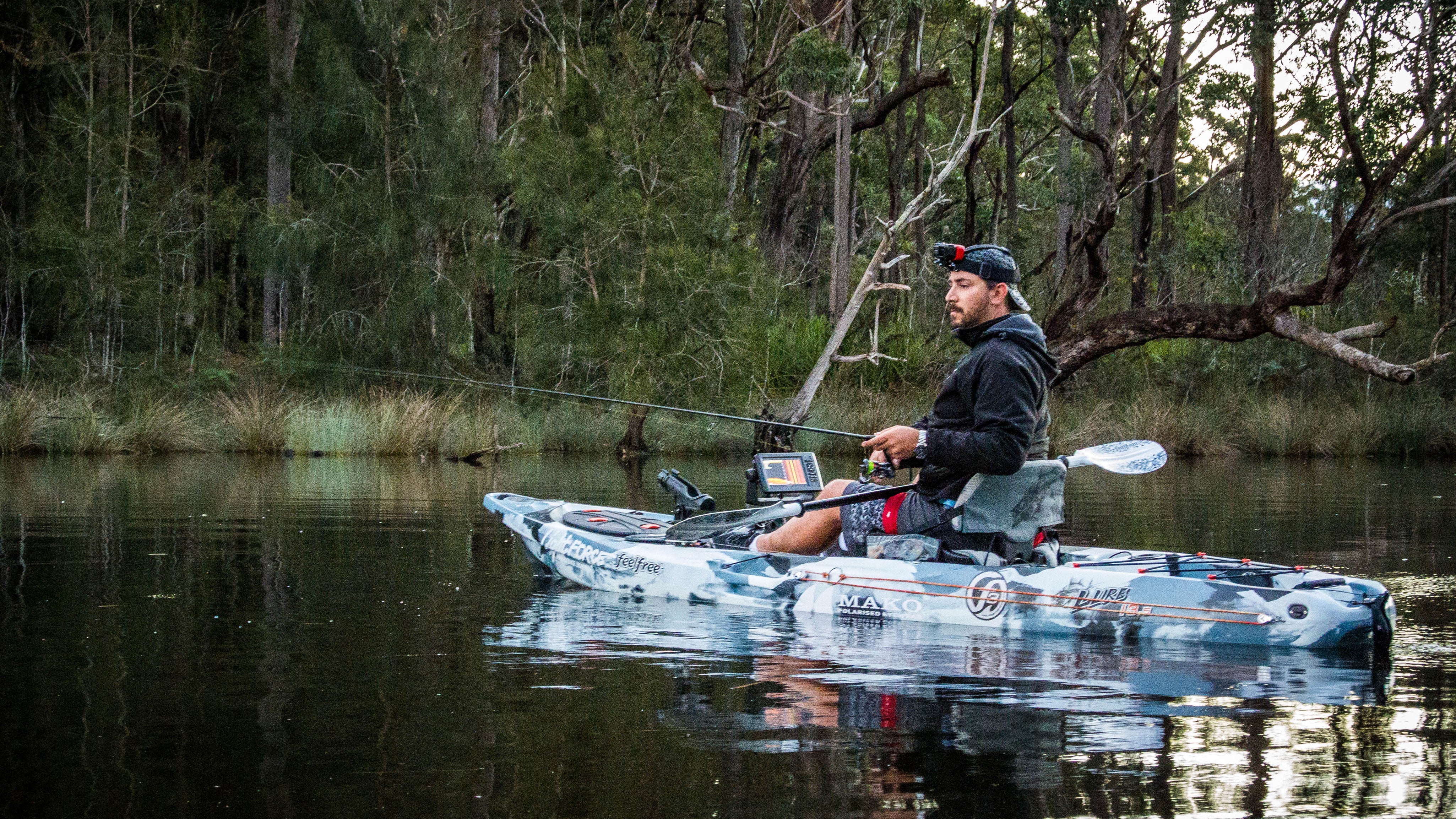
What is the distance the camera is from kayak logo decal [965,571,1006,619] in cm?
635

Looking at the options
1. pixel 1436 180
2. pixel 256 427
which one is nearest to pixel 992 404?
pixel 1436 180

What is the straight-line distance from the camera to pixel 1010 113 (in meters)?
29.9

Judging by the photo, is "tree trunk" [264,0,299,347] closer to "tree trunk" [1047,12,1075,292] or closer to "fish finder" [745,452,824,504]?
"tree trunk" [1047,12,1075,292]

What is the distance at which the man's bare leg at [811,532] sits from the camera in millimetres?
7082

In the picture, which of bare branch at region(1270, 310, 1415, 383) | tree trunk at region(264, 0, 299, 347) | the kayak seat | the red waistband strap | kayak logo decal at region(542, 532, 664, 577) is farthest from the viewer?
tree trunk at region(264, 0, 299, 347)

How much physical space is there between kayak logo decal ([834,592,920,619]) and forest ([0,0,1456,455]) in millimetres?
11676

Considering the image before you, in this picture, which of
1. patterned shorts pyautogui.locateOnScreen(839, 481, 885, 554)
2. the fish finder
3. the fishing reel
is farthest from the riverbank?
the fishing reel

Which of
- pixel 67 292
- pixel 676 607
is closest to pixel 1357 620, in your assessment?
pixel 676 607

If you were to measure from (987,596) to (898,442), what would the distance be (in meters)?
0.80

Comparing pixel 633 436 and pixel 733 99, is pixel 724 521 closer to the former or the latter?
pixel 633 436

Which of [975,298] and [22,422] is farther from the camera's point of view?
[22,422]

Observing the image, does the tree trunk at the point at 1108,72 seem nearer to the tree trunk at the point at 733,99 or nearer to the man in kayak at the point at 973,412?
the tree trunk at the point at 733,99

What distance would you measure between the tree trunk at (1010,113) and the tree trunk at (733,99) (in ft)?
14.8

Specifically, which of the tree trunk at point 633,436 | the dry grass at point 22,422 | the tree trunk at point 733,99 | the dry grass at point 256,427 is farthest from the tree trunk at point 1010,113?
the dry grass at point 22,422
